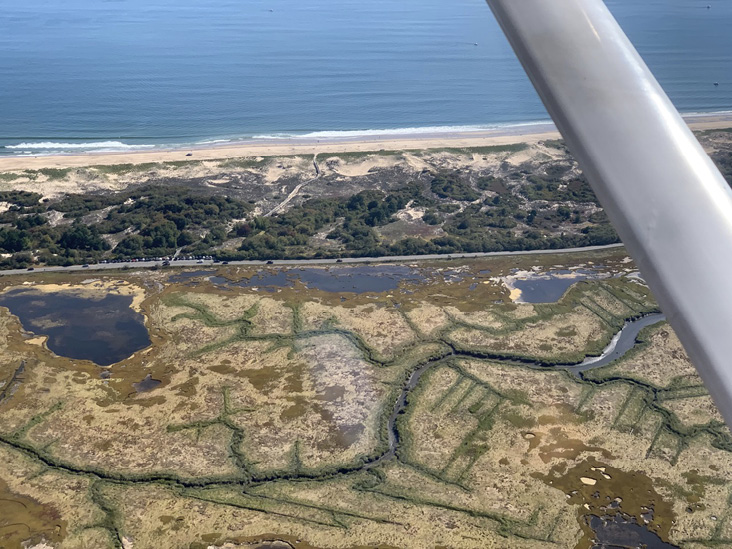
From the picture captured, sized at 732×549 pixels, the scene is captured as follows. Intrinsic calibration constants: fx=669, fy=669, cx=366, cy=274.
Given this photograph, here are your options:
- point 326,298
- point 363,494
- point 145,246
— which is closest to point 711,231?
point 363,494

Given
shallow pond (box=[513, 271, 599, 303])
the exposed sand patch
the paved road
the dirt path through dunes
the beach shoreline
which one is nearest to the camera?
shallow pond (box=[513, 271, 599, 303])

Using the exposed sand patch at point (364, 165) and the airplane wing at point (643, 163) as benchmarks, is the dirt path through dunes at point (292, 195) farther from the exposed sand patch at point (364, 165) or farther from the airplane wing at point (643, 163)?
the airplane wing at point (643, 163)

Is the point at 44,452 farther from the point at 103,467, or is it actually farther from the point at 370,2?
the point at 370,2

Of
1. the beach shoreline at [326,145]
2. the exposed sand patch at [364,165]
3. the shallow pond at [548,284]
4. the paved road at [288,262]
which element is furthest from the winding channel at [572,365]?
the beach shoreline at [326,145]

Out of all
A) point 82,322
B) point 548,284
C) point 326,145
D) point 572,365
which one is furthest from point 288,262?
point 326,145

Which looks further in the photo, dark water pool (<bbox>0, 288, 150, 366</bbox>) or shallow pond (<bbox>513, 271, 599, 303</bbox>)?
shallow pond (<bbox>513, 271, 599, 303</bbox>)

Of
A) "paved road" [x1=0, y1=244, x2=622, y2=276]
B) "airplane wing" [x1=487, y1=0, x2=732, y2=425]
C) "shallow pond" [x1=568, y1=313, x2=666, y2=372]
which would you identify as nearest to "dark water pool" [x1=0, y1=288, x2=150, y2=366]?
"paved road" [x1=0, y1=244, x2=622, y2=276]

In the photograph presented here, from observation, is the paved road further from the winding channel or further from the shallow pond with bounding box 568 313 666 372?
the winding channel

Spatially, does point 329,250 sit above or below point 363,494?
above
